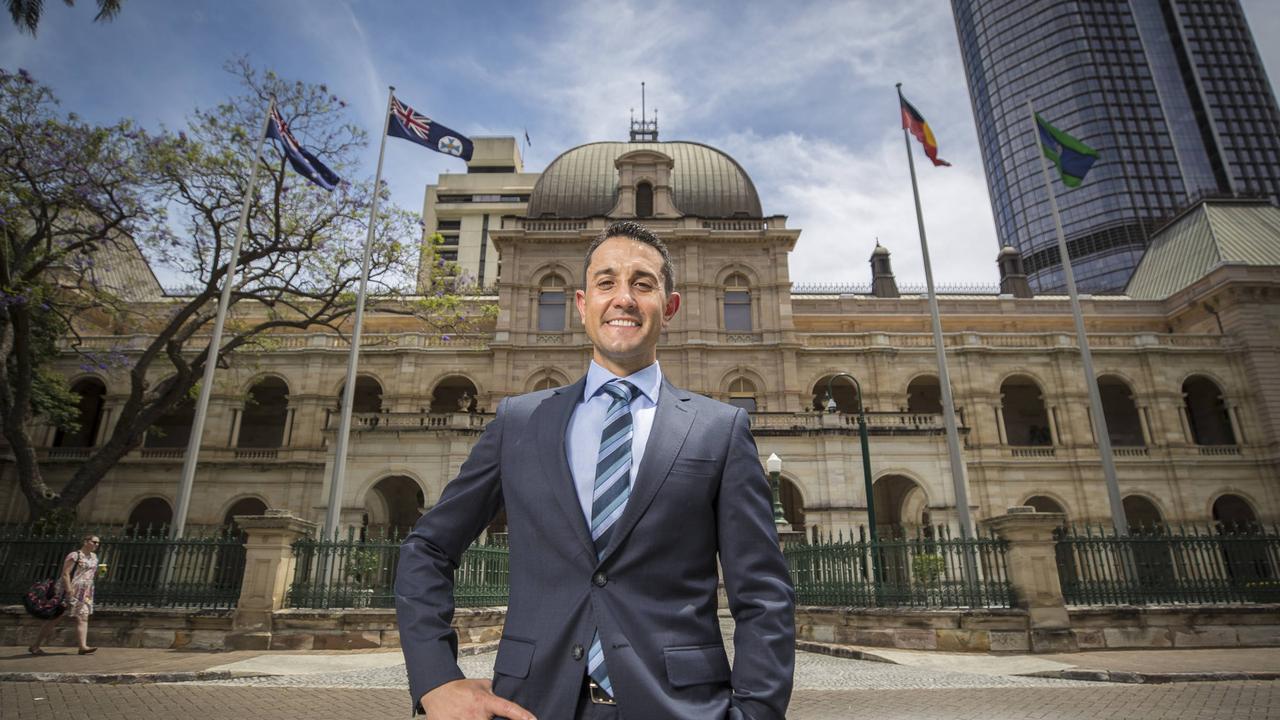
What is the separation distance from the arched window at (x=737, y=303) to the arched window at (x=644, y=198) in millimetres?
5077

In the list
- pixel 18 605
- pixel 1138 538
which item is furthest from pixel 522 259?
pixel 1138 538

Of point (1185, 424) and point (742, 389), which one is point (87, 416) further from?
point (1185, 424)

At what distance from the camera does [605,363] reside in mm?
2191

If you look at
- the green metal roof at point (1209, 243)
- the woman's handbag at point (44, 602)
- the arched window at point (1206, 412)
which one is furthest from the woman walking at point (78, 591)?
the green metal roof at point (1209, 243)

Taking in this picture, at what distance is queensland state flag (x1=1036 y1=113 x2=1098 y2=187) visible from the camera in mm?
18172

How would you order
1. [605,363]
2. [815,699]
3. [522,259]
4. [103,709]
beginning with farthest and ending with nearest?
[522,259], [815,699], [103,709], [605,363]

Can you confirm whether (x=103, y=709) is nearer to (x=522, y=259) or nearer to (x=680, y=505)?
(x=680, y=505)

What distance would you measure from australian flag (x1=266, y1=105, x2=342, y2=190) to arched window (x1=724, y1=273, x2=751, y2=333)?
53.5 ft

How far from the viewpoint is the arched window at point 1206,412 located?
30906mm

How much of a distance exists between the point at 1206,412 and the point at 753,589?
132ft

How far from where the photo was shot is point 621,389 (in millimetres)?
2119

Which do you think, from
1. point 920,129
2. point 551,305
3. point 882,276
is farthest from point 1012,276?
point 551,305

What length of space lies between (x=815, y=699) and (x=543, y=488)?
716 centimetres

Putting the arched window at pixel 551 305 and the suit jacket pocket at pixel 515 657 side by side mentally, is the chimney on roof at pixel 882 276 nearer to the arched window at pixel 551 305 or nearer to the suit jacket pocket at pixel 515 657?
the arched window at pixel 551 305
